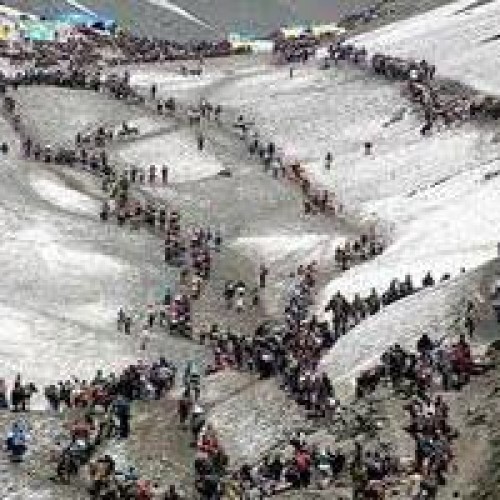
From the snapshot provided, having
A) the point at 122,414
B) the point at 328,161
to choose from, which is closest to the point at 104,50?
the point at 328,161

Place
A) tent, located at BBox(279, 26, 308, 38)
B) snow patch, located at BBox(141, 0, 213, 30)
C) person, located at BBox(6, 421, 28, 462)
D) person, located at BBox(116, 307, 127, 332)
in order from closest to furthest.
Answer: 1. person, located at BBox(6, 421, 28, 462)
2. person, located at BBox(116, 307, 127, 332)
3. tent, located at BBox(279, 26, 308, 38)
4. snow patch, located at BBox(141, 0, 213, 30)

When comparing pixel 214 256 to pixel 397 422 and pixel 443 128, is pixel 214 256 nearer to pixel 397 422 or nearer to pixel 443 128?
pixel 443 128

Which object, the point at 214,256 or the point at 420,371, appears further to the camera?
the point at 214,256

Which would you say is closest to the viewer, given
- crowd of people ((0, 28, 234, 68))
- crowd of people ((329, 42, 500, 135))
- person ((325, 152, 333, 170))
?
person ((325, 152, 333, 170))

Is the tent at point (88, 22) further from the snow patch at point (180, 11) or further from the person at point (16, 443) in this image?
the person at point (16, 443)

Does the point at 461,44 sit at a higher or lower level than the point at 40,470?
higher

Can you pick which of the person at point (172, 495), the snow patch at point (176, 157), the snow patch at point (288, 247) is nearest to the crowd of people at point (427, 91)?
the snow patch at point (176, 157)

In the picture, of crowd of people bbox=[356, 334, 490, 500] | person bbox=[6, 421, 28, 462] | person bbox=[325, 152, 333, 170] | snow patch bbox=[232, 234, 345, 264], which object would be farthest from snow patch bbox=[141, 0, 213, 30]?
person bbox=[6, 421, 28, 462]

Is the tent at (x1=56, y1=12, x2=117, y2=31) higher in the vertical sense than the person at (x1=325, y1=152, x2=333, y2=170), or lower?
higher

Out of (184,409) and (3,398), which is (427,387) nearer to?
(184,409)

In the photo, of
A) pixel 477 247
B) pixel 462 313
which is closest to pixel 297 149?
pixel 477 247

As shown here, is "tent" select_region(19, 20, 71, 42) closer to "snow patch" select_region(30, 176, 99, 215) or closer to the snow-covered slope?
the snow-covered slope
